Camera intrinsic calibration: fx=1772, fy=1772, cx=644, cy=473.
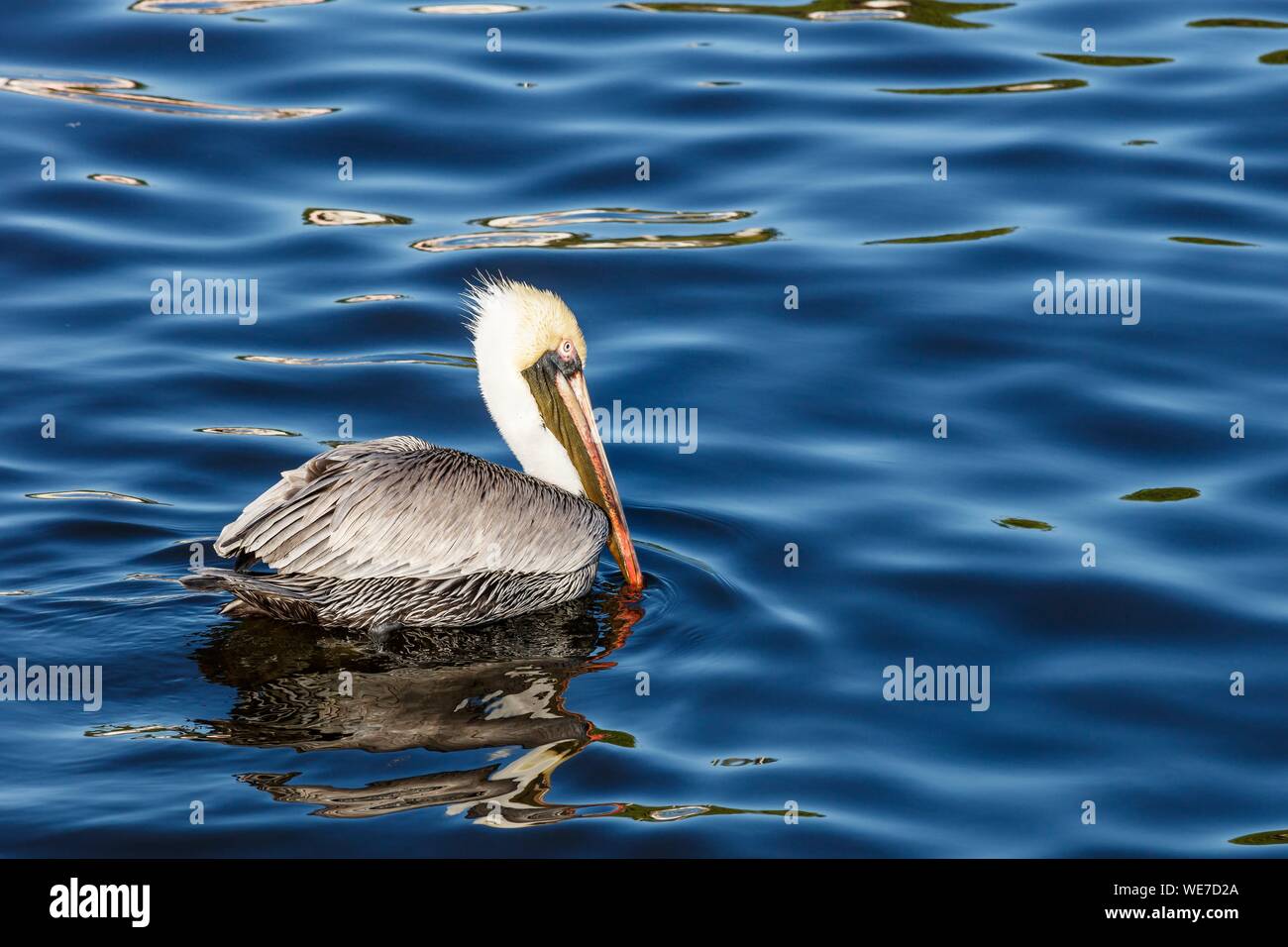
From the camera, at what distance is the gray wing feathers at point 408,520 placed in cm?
664

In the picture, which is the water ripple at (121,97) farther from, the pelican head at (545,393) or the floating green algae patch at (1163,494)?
the floating green algae patch at (1163,494)

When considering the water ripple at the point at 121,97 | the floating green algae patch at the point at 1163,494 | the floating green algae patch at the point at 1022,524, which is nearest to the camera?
the floating green algae patch at the point at 1022,524

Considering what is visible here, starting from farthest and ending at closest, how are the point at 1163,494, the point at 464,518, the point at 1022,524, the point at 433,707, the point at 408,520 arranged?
1. the point at 1163,494
2. the point at 1022,524
3. the point at 464,518
4. the point at 408,520
5. the point at 433,707

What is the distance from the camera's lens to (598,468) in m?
7.60

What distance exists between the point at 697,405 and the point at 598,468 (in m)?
1.44

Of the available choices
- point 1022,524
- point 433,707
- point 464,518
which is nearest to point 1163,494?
point 1022,524

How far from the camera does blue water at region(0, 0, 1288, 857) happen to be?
5852 mm

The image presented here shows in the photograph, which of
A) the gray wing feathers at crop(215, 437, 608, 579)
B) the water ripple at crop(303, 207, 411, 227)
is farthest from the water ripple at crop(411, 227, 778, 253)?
the gray wing feathers at crop(215, 437, 608, 579)

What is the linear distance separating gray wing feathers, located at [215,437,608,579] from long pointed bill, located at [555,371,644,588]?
12cm

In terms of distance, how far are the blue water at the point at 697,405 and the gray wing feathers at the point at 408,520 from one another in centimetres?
31

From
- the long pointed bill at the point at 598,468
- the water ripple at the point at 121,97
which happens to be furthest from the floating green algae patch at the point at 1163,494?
the water ripple at the point at 121,97

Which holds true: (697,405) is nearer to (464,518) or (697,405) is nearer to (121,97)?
(464,518)

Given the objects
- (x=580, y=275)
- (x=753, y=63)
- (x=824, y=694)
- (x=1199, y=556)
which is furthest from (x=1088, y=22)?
(x=824, y=694)

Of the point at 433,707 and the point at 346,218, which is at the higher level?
the point at 346,218
